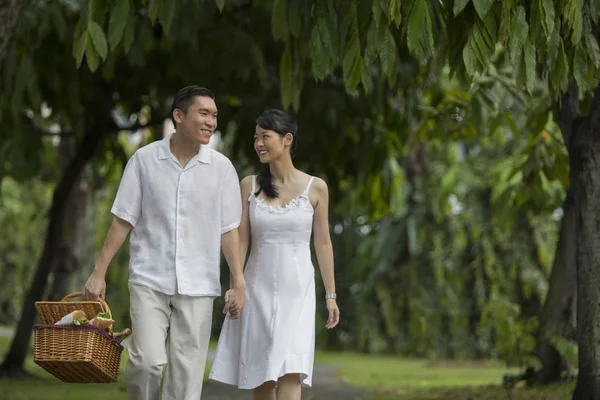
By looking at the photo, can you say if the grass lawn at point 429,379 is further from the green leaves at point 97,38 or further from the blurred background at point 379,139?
the green leaves at point 97,38

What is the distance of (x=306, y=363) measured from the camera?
6734mm

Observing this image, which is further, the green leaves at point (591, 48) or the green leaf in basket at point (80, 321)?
the green leaves at point (591, 48)

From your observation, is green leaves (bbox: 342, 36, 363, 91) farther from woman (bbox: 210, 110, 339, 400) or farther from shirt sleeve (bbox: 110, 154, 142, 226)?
shirt sleeve (bbox: 110, 154, 142, 226)

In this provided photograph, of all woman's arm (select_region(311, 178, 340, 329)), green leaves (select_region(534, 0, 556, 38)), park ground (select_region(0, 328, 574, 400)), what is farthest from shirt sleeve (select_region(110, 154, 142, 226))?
park ground (select_region(0, 328, 574, 400))

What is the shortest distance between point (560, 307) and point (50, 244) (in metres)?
5.76

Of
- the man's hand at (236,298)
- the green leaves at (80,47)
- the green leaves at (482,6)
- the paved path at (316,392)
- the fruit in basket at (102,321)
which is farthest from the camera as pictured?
the paved path at (316,392)

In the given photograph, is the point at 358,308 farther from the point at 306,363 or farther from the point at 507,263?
the point at 306,363

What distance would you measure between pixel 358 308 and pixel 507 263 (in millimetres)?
3232

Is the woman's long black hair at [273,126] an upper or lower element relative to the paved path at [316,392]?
upper

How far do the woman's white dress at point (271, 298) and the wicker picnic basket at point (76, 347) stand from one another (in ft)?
2.86

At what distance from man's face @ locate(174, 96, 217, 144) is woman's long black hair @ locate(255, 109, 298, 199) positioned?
550mm

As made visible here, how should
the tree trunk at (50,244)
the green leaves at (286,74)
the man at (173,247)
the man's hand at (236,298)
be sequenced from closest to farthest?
the man at (173,247), the man's hand at (236,298), the green leaves at (286,74), the tree trunk at (50,244)

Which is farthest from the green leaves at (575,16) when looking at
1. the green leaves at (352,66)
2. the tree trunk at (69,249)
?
the tree trunk at (69,249)

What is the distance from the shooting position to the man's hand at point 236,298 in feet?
21.2
